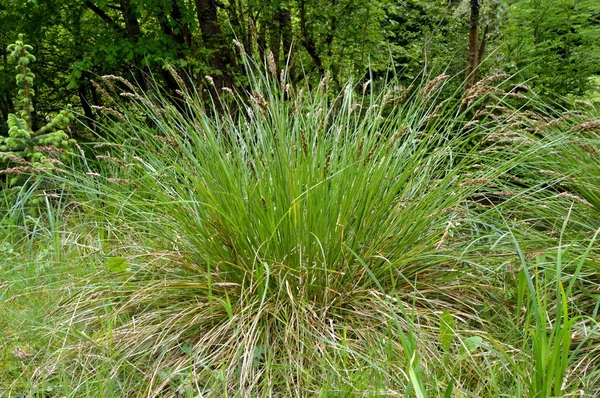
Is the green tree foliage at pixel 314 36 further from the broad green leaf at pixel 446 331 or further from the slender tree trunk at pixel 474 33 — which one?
the broad green leaf at pixel 446 331

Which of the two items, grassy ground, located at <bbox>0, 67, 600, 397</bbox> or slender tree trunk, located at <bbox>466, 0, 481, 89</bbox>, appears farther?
slender tree trunk, located at <bbox>466, 0, 481, 89</bbox>

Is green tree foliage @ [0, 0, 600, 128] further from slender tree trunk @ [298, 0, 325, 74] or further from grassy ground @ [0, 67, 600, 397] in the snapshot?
grassy ground @ [0, 67, 600, 397]

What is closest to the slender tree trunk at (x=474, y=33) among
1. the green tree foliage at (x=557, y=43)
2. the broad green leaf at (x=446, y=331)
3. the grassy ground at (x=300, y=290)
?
the green tree foliage at (x=557, y=43)

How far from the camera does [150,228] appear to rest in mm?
2123

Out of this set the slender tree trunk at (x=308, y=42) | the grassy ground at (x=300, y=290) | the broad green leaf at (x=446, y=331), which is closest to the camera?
the broad green leaf at (x=446, y=331)

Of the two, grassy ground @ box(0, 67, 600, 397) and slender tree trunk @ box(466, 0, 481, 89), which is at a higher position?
slender tree trunk @ box(466, 0, 481, 89)

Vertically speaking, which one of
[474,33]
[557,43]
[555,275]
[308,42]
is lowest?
[555,275]

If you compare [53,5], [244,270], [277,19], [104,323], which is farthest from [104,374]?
[53,5]

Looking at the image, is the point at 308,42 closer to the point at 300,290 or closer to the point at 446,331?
the point at 300,290

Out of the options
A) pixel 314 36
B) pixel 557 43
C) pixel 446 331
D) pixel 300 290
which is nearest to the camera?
pixel 446 331

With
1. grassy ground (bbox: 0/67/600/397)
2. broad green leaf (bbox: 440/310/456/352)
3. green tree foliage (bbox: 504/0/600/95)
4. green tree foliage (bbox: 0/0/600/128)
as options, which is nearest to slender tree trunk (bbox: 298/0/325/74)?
green tree foliage (bbox: 0/0/600/128)

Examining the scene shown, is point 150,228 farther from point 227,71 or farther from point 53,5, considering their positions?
point 53,5

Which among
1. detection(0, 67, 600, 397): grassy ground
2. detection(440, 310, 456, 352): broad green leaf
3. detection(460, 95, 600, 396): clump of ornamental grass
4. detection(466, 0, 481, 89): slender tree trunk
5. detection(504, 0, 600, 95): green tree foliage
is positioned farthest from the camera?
detection(504, 0, 600, 95): green tree foliage

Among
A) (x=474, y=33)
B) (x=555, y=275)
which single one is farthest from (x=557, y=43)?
(x=555, y=275)
